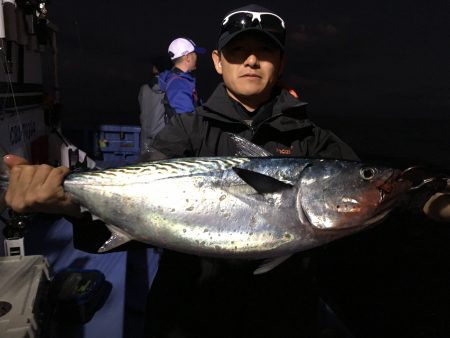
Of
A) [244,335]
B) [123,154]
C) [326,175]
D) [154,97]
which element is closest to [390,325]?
[244,335]

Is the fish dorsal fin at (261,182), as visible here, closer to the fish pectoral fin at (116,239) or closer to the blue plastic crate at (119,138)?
the fish pectoral fin at (116,239)

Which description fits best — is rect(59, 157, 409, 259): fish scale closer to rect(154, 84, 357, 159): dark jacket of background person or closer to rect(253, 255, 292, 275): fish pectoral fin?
rect(253, 255, 292, 275): fish pectoral fin

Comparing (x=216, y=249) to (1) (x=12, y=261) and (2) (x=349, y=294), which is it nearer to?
(1) (x=12, y=261)

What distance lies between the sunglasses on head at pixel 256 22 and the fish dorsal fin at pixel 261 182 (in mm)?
977

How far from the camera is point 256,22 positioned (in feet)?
6.97

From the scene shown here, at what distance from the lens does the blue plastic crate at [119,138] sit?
10258mm

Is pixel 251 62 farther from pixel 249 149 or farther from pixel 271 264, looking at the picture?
pixel 271 264

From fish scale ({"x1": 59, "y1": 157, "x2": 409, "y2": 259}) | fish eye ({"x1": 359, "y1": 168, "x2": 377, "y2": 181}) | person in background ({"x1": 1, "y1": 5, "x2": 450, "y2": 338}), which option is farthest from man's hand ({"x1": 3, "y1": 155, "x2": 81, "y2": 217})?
fish eye ({"x1": 359, "y1": 168, "x2": 377, "y2": 181})

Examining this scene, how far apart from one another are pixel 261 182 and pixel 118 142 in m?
9.37

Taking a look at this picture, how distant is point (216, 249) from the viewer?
165 centimetres

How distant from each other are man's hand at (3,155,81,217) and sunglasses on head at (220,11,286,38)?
1.40 meters

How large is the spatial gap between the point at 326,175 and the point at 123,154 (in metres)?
9.23

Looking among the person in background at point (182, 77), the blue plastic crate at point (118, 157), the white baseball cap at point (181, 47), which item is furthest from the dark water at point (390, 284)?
the blue plastic crate at point (118, 157)

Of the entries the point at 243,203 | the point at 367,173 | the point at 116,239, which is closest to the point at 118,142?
the point at 116,239
